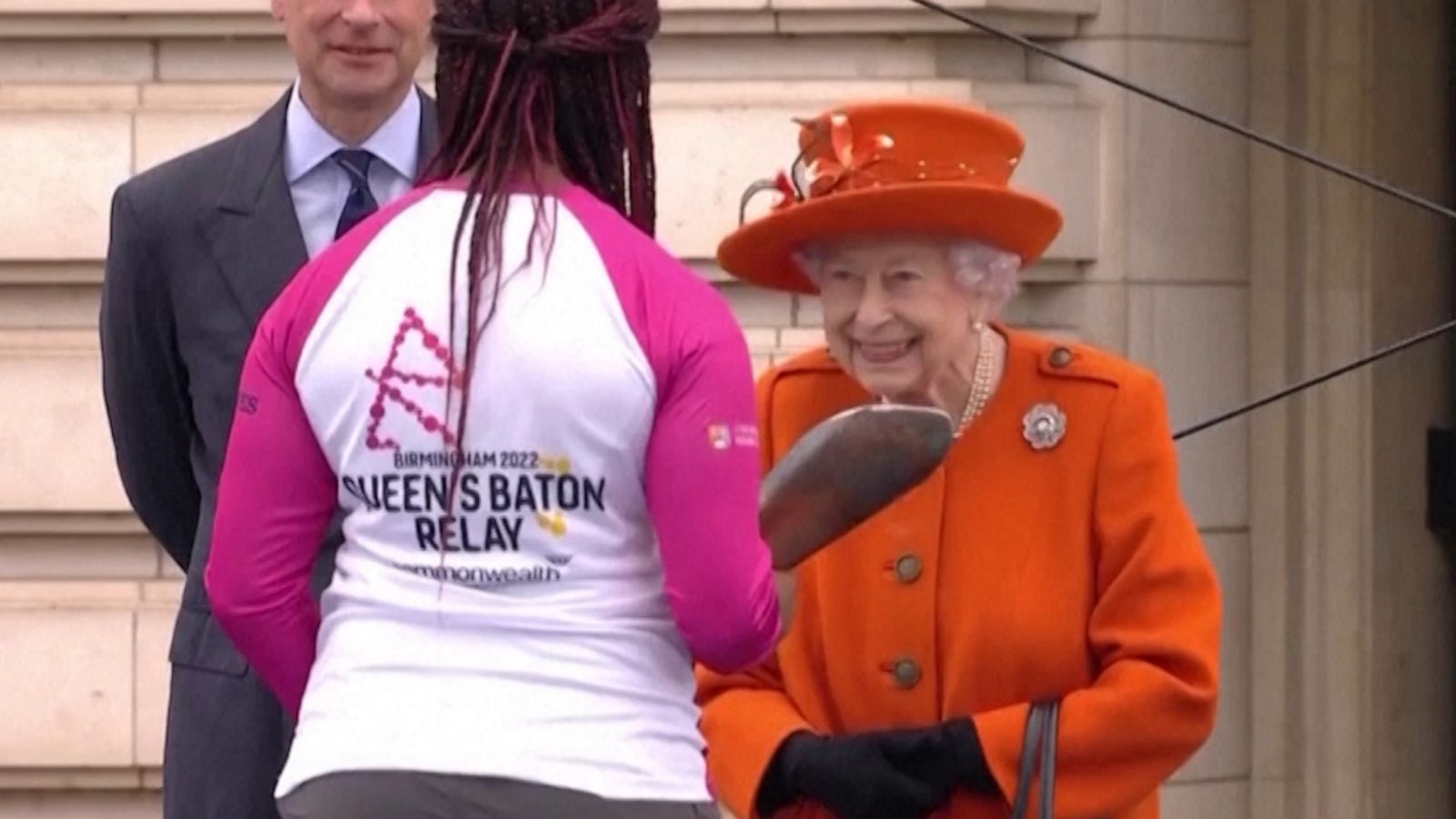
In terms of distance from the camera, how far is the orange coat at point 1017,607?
425 cm

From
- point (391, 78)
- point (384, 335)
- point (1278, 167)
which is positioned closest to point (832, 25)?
point (1278, 167)

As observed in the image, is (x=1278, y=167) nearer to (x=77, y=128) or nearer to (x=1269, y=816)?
(x=1269, y=816)

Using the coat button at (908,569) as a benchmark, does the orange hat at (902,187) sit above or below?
above

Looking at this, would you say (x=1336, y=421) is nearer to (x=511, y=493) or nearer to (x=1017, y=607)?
(x=1017, y=607)

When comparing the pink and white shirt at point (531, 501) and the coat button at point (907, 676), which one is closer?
the pink and white shirt at point (531, 501)

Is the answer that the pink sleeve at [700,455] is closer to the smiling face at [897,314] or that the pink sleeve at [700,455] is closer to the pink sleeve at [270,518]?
the pink sleeve at [270,518]

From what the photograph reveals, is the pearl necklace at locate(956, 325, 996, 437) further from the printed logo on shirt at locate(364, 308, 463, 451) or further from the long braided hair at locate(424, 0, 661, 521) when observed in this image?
the printed logo on shirt at locate(364, 308, 463, 451)

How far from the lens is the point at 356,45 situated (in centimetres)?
473

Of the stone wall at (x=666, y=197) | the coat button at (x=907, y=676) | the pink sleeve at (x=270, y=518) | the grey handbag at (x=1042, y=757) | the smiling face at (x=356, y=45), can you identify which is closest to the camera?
the pink sleeve at (x=270, y=518)

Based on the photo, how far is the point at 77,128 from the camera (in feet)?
22.1

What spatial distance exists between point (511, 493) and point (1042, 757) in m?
1.01

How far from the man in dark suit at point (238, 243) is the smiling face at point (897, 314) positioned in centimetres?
76

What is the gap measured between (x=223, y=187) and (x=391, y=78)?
0.87 ft

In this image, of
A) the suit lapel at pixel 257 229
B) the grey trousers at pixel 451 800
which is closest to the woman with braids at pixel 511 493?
the grey trousers at pixel 451 800
